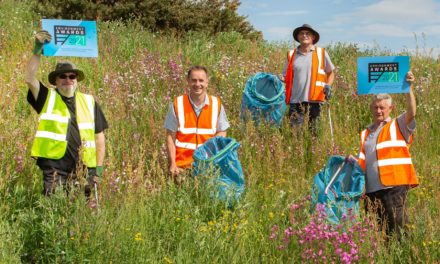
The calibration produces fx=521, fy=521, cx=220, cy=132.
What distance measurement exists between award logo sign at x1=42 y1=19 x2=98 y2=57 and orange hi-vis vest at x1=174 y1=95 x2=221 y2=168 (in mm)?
1148

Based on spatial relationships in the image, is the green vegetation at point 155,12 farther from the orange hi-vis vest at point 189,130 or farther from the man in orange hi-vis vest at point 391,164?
the man in orange hi-vis vest at point 391,164

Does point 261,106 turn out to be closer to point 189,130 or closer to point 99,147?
point 189,130

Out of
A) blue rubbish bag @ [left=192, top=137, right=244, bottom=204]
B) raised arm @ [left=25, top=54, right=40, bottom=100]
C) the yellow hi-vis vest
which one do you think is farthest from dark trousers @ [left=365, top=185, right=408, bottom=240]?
raised arm @ [left=25, top=54, right=40, bottom=100]

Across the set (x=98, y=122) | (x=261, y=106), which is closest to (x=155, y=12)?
(x=261, y=106)

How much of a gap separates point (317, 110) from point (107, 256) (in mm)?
4301

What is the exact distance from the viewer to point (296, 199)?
5145 millimetres

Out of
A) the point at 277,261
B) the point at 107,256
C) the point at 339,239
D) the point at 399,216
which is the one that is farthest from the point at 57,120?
the point at 399,216

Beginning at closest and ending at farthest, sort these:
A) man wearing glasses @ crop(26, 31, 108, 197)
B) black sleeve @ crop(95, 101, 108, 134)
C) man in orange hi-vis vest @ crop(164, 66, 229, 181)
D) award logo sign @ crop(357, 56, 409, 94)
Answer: man wearing glasses @ crop(26, 31, 108, 197)
black sleeve @ crop(95, 101, 108, 134)
award logo sign @ crop(357, 56, 409, 94)
man in orange hi-vis vest @ crop(164, 66, 229, 181)

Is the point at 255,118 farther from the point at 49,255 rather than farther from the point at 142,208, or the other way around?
the point at 49,255

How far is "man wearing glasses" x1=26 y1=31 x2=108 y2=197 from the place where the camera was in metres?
4.61

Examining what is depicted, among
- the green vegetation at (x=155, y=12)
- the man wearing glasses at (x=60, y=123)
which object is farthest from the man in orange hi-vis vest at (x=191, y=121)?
the green vegetation at (x=155, y=12)

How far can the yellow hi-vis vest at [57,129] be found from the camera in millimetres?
4633

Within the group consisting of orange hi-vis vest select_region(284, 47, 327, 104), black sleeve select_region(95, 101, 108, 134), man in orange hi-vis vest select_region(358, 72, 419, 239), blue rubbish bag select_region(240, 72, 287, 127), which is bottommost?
man in orange hi-vis vest select_region(358, 72, 419, 239)

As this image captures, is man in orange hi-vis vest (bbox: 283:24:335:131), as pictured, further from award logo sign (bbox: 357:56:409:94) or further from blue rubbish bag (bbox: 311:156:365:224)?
blue rubbish bag (bbox: 311:156:365:224)
